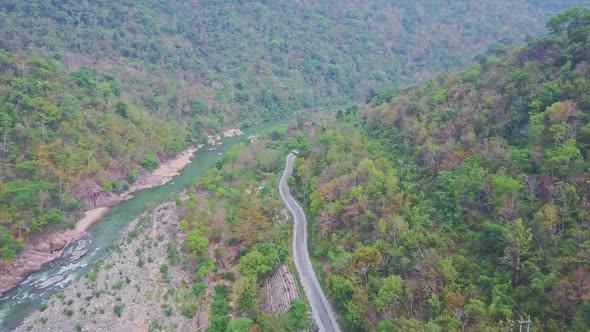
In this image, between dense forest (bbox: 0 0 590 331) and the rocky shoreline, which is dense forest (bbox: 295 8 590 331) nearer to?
dense forest (bbox: 0 0 590 331)

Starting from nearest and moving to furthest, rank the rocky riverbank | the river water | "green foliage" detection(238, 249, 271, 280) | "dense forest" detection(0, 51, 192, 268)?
the rocky riverbank → "green foliage" detection(238, 249, 271, 280) → the river water → "dense forest" detection(0, 51, 192, 268)

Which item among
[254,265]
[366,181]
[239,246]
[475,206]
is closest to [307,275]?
[254,265]

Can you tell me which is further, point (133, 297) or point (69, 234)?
point (69, 234)

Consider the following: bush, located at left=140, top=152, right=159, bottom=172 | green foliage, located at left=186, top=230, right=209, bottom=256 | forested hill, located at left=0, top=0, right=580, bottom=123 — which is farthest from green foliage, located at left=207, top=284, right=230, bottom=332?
forested hill, located at left=0, top=0, right=580, bottom=123

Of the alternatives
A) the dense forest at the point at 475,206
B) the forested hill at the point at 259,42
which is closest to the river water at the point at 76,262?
the dense forest at the point at 475,206

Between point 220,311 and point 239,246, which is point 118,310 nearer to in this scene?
point 220,311
